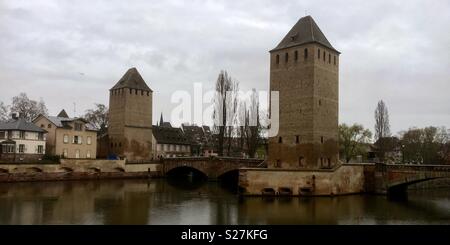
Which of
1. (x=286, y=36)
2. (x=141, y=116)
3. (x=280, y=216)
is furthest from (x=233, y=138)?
(x=280, y=216)

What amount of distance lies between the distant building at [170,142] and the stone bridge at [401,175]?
3709cm

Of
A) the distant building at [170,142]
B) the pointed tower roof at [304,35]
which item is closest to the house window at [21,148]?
the distant building at [170,142]

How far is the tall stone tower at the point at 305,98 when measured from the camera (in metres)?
35.6

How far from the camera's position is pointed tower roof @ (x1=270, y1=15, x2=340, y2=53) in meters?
36.5

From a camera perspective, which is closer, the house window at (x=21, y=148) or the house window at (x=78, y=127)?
the house window at (x=21, y=148)

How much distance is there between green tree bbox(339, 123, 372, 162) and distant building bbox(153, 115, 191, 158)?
82.0 feet

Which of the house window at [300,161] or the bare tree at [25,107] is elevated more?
the bare tree at [25,107]

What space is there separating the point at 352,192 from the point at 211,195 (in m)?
10.8

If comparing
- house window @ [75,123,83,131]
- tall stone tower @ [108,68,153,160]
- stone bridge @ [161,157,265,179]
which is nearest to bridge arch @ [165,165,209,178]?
stone bridge @ [161,157,265,179]

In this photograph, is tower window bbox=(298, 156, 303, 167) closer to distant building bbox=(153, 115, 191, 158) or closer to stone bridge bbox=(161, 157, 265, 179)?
stone bridge bbox=(161, 157, 265, 179)

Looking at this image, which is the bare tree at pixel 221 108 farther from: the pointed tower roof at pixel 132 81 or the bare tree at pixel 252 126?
the pointed tower roof at pixel 132 81

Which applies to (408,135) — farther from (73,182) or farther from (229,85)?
(73,182)

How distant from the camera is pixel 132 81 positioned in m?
59.0
